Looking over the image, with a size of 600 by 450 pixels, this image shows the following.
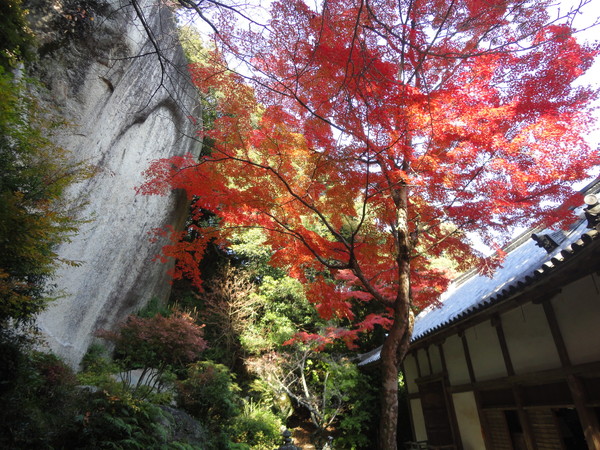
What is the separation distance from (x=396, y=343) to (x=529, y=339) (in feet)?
7.47

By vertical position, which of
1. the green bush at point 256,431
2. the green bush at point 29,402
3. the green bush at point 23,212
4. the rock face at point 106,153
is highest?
the rock face at point 106,153

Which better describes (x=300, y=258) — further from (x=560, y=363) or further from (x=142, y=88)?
(x=142, y=88)

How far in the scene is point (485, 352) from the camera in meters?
6.61

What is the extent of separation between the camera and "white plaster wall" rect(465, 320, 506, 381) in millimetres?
6238

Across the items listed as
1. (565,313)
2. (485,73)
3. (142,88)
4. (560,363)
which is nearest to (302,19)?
(485,73)

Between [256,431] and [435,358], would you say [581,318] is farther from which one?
[256,431]

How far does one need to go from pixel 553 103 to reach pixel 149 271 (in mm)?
12647

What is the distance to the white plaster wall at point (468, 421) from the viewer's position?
22.6 feet

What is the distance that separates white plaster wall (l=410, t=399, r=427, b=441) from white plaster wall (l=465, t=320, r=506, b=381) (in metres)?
3.49

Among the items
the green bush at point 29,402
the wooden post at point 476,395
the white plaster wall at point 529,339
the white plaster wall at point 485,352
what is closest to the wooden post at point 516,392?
the white plaster wall at point 529,339

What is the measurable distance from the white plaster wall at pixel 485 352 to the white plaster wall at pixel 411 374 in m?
3.48

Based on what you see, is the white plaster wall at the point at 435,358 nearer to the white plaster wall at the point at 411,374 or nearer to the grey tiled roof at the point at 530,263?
the grey tiled roof at the point at 530,263

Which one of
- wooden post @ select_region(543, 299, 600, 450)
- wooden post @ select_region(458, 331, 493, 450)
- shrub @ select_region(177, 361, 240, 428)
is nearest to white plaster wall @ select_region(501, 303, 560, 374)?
wooden post @ select_region(543, 299, 600, 450)

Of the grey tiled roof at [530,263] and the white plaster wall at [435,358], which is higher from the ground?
the grey tiled roof at [530,263]
